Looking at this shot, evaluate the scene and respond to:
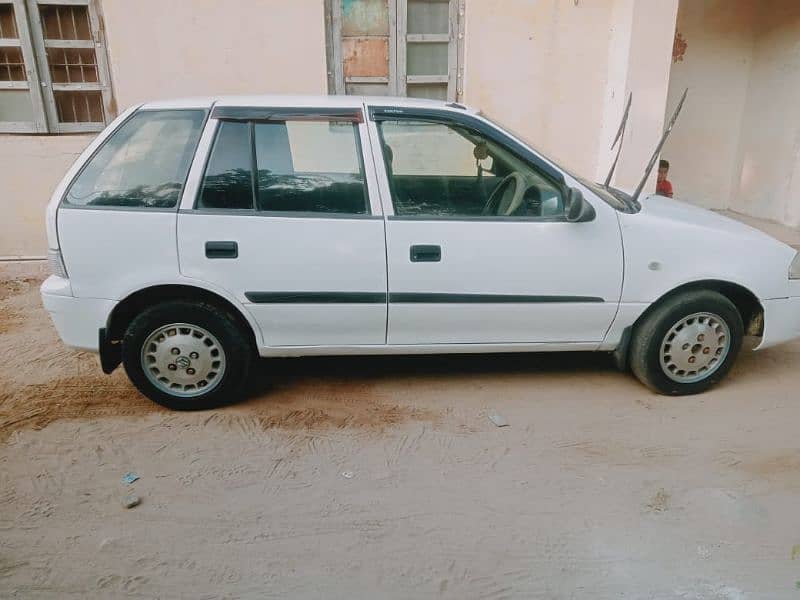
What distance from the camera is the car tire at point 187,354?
3500 millimetres

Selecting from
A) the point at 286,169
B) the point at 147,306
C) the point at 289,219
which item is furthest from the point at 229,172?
the point at 147,306

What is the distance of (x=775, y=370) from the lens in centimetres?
430

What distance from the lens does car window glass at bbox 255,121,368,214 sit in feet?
11.4

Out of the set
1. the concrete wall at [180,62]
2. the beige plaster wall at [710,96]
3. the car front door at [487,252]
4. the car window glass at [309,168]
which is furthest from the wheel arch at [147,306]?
the beige plaster wall at [710,96]

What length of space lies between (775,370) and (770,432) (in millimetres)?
1026

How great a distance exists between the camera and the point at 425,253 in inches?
136

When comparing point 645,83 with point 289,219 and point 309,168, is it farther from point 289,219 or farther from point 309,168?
point 289,219

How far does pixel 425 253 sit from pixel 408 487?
1.29 metres

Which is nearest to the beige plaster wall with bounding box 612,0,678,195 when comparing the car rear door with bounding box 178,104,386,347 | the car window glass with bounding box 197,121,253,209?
the car rear door with bounding box 178,104,386,347

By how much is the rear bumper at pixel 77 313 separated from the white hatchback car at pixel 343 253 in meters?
0.01

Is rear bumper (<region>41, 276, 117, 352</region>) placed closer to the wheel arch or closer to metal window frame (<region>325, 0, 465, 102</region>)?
the wheel arch

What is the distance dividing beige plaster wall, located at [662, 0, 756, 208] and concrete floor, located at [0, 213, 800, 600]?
15.7ft

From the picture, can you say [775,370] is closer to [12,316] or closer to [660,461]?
[660,461]

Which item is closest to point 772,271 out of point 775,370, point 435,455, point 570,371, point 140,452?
point 775,370
